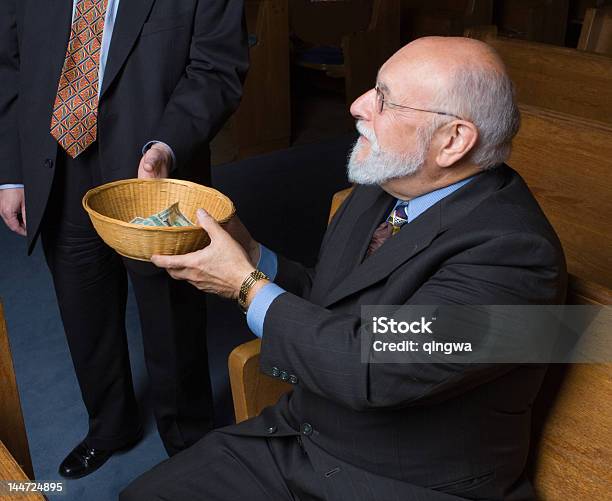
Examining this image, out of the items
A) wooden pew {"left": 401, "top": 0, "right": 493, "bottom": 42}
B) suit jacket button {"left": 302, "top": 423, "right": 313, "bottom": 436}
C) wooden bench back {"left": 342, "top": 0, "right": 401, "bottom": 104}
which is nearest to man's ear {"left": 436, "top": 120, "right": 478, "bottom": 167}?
suit jacket button {"left": 302, "top": 423, "right": 313, "bottom": 436}

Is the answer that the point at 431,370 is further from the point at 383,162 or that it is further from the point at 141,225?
the point at 141,225

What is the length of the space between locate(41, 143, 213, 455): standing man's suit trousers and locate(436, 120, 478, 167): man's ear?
3.64 ft

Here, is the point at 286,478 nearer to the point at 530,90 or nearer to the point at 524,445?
the point at 524,445

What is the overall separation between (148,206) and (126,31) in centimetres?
53

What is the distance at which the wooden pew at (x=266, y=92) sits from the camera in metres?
5.91

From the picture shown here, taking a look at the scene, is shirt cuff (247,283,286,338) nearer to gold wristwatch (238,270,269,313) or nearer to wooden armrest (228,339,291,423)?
gold wristwatch (238,270,269,313)

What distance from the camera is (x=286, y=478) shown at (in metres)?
1.81

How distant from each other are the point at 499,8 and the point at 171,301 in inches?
234

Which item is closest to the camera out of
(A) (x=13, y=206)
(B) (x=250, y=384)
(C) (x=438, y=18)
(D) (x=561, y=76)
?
(B) (x=250, y=384)

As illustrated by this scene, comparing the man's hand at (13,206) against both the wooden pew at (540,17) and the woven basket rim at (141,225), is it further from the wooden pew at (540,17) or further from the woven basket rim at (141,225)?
the wooden pew at (540,17)

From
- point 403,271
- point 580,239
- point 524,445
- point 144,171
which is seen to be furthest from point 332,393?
point 580,239

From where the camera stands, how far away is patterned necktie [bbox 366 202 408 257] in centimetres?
185

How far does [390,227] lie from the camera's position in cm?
186

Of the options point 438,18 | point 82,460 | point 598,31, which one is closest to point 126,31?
point 82,460
